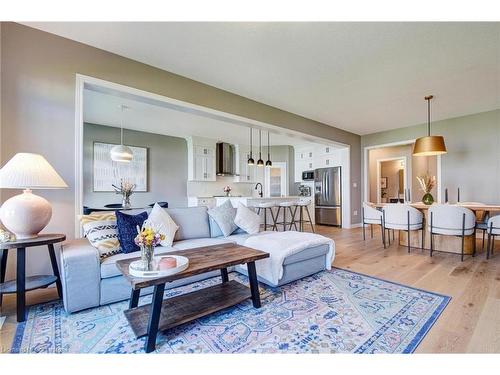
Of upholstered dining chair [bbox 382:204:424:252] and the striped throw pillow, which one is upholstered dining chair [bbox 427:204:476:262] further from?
the striped throw pillow

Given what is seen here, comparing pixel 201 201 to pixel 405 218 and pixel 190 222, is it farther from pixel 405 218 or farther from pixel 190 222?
pixel 405 218

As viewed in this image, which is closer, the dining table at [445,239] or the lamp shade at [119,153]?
the dining table at [445,239]

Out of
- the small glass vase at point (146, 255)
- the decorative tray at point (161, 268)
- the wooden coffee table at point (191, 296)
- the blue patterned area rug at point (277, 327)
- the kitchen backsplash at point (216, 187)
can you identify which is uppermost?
the kitchen backsplash at point (216, 187)

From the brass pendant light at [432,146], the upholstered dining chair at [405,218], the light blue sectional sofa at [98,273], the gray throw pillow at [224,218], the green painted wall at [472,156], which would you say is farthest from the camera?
the green painted wall at [472,156]

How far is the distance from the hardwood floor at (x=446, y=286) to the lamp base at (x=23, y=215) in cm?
69

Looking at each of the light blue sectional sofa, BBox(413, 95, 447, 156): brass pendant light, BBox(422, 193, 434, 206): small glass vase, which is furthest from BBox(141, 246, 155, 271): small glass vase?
BBox(422, 193, 434, 206): small glass vase

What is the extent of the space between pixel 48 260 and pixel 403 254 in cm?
466

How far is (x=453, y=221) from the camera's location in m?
3.46

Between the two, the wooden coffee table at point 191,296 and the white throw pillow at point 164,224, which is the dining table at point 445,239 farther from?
the white throw pillow at point 164,224

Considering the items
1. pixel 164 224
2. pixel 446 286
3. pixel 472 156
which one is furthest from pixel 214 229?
pixel 472 156

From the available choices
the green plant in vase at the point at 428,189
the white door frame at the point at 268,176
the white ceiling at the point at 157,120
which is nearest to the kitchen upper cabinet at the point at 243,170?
the white door frame at the point at 268,176

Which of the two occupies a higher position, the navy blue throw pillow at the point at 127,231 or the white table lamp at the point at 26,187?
the white table lamp at the point at 26,187

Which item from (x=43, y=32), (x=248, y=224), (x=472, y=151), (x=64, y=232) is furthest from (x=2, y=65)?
(x=472, y=151)

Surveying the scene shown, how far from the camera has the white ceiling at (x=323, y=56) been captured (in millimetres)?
2375
